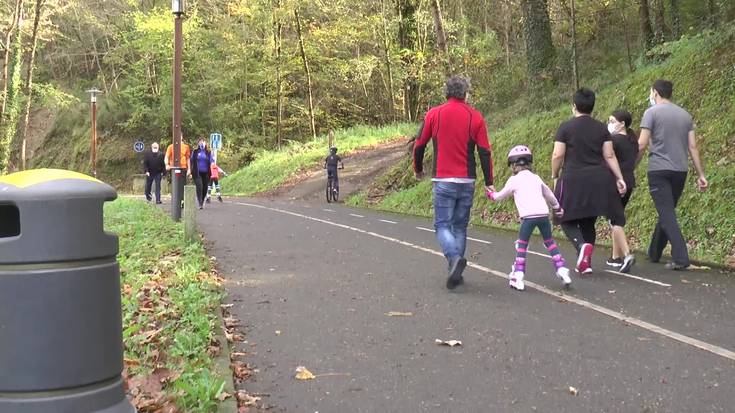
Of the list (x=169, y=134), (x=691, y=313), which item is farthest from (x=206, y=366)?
(x=169, y=134)

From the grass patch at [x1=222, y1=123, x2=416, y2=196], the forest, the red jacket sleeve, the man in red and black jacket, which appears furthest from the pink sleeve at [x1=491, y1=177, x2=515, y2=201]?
the grass patch at [x1=222, y1=123, x2=416, y2=196]

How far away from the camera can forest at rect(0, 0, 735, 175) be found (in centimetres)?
1977

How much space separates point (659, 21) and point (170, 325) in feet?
50.4

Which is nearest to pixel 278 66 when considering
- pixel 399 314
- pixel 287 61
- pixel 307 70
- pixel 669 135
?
pixel 287 61

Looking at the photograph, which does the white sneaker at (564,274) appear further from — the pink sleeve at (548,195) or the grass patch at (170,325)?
the grass patch at (170,325)

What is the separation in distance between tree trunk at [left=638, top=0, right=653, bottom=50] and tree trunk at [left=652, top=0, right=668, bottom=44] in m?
0.18

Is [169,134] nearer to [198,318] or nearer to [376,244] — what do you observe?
[376,244]

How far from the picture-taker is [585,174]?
299 inches

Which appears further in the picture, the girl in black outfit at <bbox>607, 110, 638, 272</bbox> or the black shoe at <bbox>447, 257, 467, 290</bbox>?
the girl in black outfit at <bbox>607, 110, 638, 272</bbox>

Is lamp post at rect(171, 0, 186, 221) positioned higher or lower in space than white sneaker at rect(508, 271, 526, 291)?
higher

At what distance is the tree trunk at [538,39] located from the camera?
19.2m

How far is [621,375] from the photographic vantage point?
4.31 meters

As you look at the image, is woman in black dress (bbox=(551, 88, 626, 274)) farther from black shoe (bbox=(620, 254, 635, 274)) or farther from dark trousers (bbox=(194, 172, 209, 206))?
dark trousers (bbox=(194, 172, 209, 206))

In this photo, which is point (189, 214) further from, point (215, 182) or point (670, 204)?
point (215, 182)
